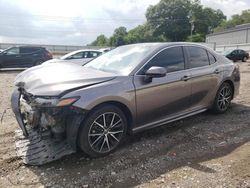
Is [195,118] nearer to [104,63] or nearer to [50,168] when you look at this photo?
[104,63]

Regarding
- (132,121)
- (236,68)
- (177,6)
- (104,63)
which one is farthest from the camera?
(177,6)

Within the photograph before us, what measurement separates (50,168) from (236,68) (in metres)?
4.54

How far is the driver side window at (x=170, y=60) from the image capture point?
458 centimetres

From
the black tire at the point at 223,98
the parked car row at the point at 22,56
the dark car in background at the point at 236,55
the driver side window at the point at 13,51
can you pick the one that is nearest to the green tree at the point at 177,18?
the dark car in background at the point at 236,55

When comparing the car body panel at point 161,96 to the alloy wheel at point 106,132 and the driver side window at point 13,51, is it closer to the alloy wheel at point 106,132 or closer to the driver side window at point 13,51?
the alloy wheel at point 106,132

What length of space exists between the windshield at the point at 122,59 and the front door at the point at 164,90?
0.62 ft

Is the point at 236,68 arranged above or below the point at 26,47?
below

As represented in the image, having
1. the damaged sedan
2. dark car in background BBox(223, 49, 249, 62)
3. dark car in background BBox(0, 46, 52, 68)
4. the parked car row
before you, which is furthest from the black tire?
dark car in background BBox(223, 49, 249, 62)

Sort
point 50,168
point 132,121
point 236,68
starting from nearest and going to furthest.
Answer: point 50,168 → point 132,121 → point 236,68

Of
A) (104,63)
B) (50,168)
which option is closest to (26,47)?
(104,63)

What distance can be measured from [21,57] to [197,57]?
13949mm

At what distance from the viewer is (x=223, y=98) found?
597 cm

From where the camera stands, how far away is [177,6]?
252 ft

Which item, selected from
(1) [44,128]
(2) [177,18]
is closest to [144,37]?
(2) [177,18]
